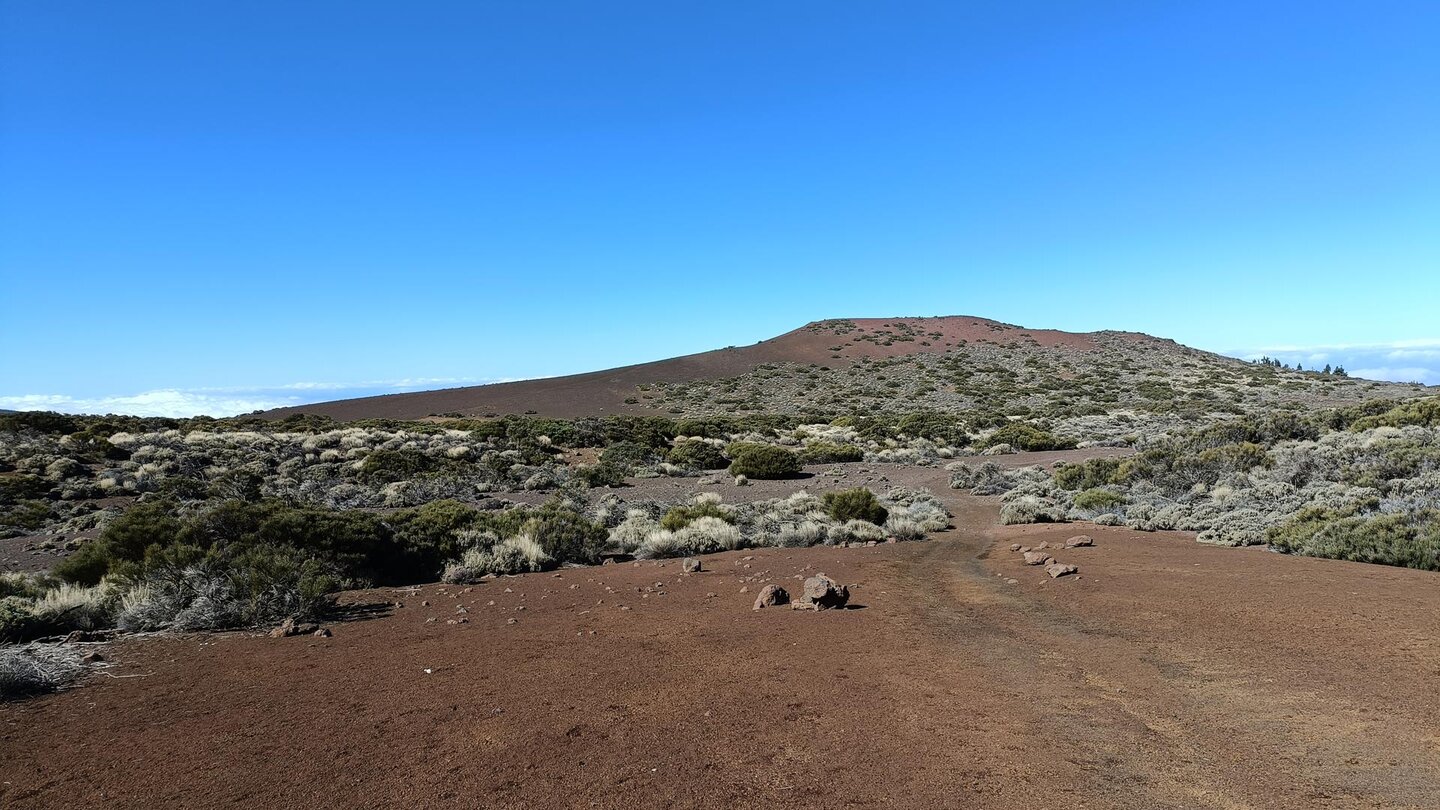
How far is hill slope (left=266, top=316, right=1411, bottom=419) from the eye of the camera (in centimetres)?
5919

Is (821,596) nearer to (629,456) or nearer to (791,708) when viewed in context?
(791,708)

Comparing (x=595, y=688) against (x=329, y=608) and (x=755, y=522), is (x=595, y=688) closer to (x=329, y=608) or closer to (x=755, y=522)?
(x=329, y=608)

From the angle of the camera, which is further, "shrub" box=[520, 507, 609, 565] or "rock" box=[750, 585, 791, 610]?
"shrub" box=[520, 507, 609, 565]

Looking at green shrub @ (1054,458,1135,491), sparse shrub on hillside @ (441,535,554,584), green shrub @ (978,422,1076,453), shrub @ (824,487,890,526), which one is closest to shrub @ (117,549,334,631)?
sparse shrub on hillside @ (441,535,554,584)

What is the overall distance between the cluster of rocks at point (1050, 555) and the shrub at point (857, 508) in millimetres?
3093

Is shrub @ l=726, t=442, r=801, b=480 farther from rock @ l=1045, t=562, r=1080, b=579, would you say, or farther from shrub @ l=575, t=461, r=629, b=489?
rock @ l=1045, t=562, r=1080, b=579

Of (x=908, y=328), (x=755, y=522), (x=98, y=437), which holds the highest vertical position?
(x=908, y=328)

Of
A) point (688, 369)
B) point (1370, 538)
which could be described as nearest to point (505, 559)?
point (1370, 538)

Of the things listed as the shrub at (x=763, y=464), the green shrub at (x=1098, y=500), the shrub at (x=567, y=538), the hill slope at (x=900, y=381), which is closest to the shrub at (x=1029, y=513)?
the green shrub at (x=1098, y=500)

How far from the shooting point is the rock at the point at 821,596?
8.26 meters

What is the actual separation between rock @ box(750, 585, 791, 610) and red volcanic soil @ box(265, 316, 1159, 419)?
52180 millimetres

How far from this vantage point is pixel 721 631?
747 centimetres

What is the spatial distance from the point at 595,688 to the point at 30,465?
23.2 meters

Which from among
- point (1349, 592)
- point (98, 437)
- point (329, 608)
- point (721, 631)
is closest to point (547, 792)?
point (721, 631)
